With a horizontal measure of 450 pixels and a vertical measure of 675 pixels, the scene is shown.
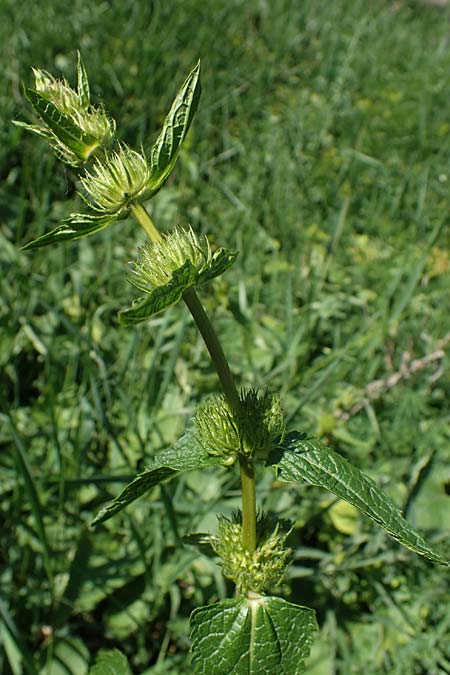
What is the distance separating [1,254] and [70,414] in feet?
2.28

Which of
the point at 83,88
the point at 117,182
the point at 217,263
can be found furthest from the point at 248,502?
the point at 83,88

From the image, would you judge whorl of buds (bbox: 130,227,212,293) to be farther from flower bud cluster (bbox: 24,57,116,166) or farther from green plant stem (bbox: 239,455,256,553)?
green plant stem (bbox: 239,455,256,553)

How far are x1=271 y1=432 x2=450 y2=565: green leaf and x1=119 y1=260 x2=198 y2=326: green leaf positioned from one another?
0.94 feet

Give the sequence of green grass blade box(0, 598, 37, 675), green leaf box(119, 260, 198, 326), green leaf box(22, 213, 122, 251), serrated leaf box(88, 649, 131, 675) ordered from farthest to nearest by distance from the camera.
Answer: green grass blade box(0, 598, 37, 675)
serrated leaf box(88, 649, 131, 675)
green leaf box(22, 213, 122, 251)
green leaf box(119, 260, 198, 326)

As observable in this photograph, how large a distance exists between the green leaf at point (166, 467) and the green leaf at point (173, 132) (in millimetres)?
344

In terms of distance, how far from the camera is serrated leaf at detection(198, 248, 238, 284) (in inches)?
30.6

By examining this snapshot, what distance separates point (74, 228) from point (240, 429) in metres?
0.33

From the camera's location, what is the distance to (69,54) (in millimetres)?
3178

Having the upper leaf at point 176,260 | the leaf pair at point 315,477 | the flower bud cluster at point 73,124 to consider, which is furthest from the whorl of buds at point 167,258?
the leaf pair at point 315,477

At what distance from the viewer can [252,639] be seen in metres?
0.92

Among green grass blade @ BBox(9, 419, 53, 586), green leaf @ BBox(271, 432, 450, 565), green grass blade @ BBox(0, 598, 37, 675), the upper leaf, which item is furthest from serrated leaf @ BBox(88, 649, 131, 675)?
the upper leaf

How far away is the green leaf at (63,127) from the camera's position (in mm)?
706

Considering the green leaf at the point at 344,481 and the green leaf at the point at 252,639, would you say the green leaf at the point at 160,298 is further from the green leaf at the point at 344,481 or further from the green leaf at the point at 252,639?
the green leaf at the point at 252,639

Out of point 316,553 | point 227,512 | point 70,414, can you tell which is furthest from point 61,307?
point 316,553
